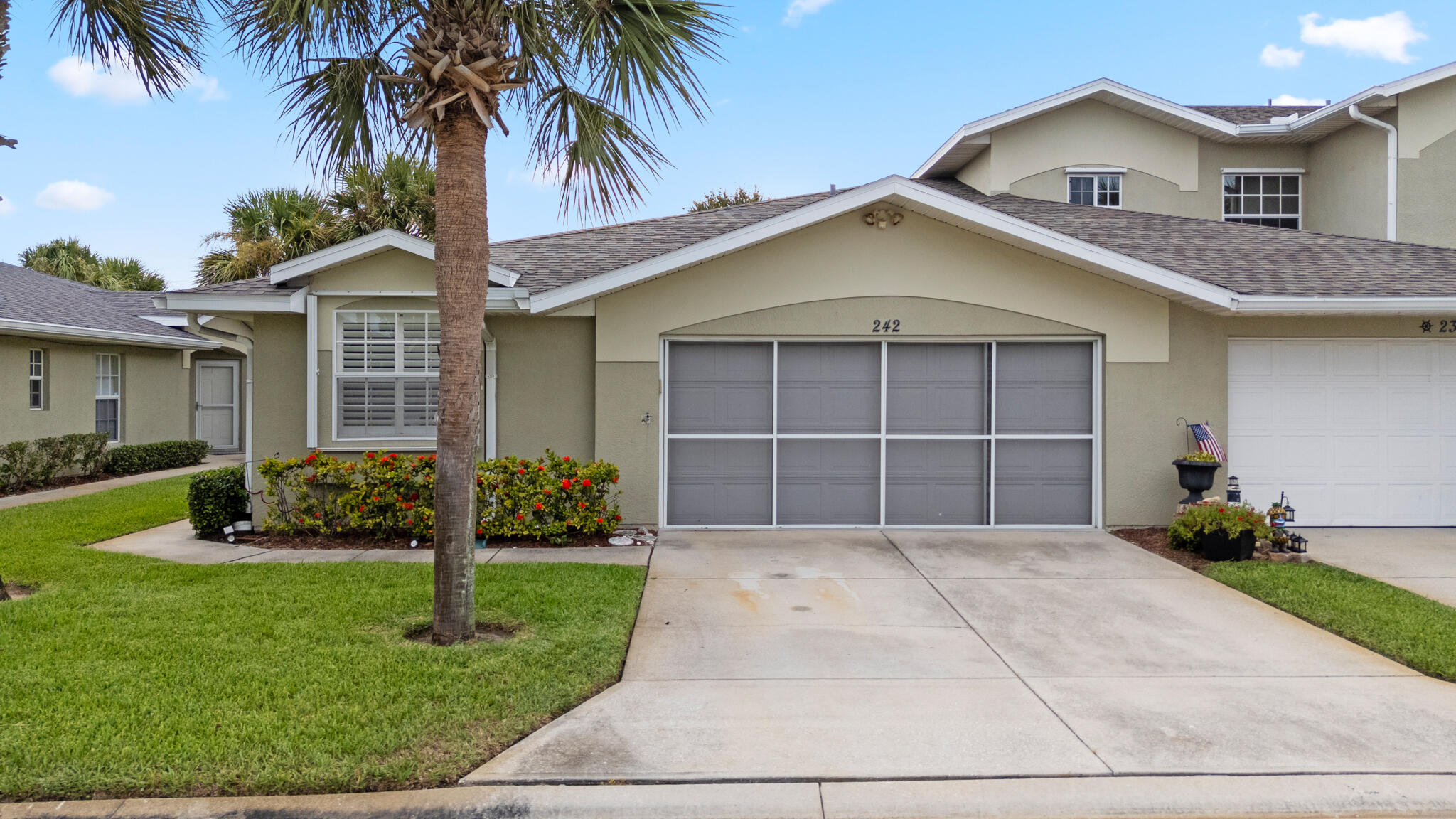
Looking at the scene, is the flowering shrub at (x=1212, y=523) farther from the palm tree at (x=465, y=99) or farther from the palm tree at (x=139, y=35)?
the palm tree at (x=139, y=35)

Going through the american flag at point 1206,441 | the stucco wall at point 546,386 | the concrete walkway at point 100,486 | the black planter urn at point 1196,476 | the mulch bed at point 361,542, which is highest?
the stucco wall at point 546,386

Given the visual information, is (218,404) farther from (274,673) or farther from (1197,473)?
(1197,473)

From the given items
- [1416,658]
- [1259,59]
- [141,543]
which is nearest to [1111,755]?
[1416,658]

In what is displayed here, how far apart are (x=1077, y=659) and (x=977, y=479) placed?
4.83 m

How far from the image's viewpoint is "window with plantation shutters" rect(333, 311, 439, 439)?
9883 millimetres

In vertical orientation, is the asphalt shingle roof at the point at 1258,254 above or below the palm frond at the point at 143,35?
below

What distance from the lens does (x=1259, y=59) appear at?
75.5 ft

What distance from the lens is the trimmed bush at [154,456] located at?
53.2 feet

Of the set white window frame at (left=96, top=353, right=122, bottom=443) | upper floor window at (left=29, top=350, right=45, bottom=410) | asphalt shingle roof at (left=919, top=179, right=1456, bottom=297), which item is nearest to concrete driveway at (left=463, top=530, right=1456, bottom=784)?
asphalt shingle roof at (left=919, top=179, right=1456, bottom=297)

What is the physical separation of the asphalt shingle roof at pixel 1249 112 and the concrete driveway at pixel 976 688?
438 inches

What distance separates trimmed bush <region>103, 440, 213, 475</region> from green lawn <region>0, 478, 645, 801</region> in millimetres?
9264

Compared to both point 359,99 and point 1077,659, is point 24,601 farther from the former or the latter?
point 1077,659

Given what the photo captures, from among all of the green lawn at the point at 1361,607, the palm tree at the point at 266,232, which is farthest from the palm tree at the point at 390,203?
the green lawn at the point at 1361,607

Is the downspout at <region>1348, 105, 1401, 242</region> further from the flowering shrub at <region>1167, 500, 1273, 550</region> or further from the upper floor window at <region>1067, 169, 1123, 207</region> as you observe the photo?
the flowering shrub at <region>1167, 500, 1273, 550</region>
